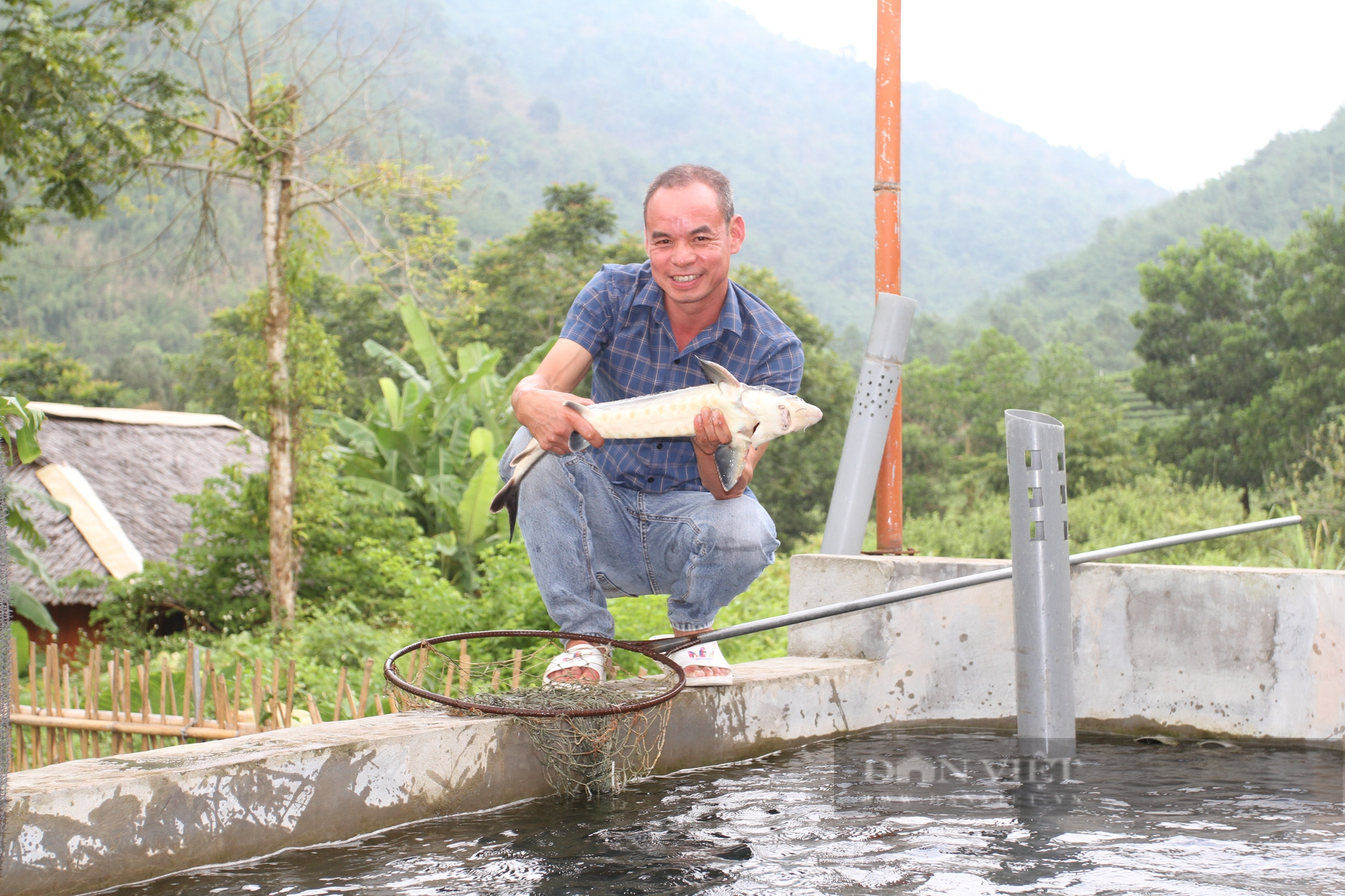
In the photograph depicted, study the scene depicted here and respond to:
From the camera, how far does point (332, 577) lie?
10.7 m

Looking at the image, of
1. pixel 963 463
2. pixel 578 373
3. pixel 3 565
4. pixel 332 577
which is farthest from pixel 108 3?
pixel 963 463

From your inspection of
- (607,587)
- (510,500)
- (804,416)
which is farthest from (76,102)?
(804,416)

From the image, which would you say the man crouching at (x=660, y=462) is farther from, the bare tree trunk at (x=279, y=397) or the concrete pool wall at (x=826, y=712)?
the bare tree trunk at (x=279, y=397)

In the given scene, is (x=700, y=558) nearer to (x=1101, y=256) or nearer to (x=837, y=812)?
(x=837, y=812)

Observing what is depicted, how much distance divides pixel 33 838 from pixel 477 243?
5432 centimetres

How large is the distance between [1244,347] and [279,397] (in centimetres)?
2256

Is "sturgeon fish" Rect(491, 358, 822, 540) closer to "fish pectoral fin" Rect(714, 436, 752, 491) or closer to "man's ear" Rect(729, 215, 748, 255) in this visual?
"fish pectoral fin" Rect(714, 436, 752, 491)

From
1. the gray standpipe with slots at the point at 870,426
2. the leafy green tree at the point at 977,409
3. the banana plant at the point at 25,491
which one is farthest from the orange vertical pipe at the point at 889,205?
the leafy green tree at the point at 977,409

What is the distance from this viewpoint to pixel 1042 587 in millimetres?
3225

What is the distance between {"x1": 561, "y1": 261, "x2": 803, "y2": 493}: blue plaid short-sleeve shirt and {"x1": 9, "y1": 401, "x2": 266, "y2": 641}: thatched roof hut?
9288 mm

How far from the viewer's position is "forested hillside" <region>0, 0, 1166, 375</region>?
1967 inches

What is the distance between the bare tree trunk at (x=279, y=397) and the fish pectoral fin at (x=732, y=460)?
7548 mm

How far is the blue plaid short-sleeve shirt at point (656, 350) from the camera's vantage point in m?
3.10

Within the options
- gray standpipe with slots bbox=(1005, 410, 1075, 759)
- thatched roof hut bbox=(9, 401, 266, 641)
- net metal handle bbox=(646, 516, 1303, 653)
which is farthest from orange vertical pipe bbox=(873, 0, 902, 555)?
thatched roof hut bbox=(9, 401, 266, 641)
